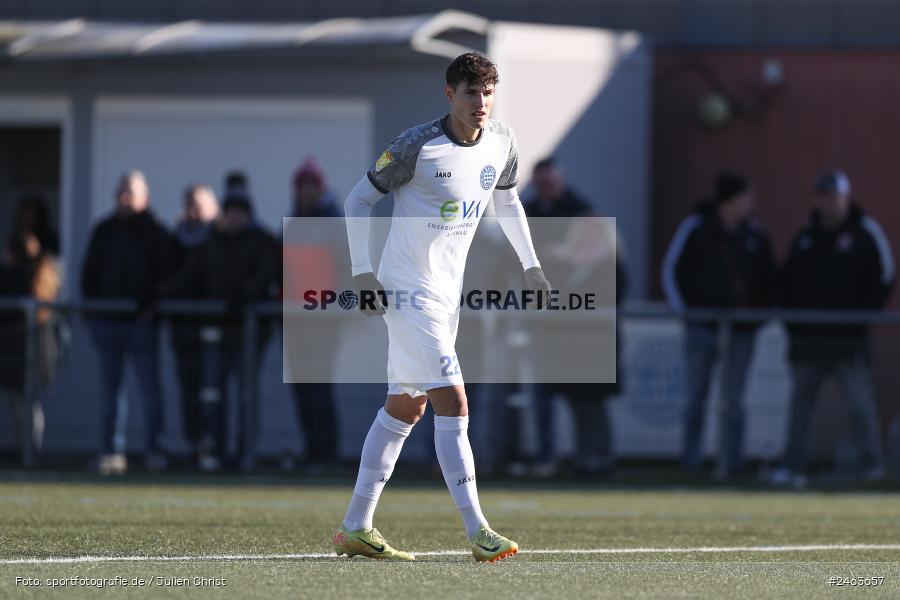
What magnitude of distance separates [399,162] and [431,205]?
0.23 metres

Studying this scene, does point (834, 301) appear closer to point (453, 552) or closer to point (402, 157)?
point (453, 552)

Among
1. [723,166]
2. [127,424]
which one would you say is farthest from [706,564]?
[723,166]

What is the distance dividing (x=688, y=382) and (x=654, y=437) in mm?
509

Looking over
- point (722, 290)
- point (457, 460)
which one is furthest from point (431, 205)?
point (722, 290)

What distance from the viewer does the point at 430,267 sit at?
7.39 m

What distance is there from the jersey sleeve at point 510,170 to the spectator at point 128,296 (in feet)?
21.6

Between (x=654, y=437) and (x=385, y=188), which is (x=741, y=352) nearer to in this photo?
(x=654, y=437)

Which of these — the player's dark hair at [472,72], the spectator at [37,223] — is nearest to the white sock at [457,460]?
the player's dark hair at [472,72]

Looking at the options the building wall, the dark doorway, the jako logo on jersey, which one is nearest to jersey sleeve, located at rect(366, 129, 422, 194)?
the jako logo on jersey

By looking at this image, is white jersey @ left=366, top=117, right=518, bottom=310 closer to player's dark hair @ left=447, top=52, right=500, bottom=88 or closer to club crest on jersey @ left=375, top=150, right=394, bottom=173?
club crest on jersey @ left=375, top=150, right=394, bottom=173

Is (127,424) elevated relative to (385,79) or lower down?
lower down

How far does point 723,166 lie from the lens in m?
18.2

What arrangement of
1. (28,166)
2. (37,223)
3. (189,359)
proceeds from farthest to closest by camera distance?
(28,166) → (37,223) → (189,359)

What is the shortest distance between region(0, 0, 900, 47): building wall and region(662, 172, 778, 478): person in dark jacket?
4574 millimetres
